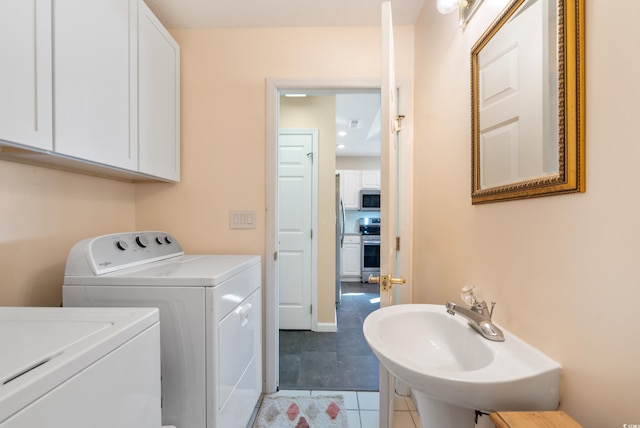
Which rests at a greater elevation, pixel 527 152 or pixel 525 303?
pixel 527 152

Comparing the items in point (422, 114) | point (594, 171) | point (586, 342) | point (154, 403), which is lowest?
point (154, 403)

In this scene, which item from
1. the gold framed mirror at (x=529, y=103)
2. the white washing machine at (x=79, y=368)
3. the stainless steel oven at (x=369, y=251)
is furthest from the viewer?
the stainless steel oven at (x=369, y=251)

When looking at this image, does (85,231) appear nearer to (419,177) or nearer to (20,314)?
(20,314)

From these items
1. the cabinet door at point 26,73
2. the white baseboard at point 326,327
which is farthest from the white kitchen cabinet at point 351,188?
the cabinet door at point 26,73

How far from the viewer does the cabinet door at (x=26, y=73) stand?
0.77 meters

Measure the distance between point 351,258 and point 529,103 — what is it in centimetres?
419

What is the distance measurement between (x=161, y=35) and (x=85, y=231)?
121 centimetres

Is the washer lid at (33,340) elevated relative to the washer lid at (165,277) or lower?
lower

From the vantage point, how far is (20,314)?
740 mm

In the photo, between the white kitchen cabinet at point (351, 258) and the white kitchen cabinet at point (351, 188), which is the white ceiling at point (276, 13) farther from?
the white kitchen cabinet at point (351, 258)

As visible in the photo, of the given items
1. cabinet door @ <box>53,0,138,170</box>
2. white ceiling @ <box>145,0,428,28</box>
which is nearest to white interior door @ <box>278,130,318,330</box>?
white ceiling @ <box>145,0,428,28</box>

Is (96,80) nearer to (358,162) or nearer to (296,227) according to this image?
(296,227)

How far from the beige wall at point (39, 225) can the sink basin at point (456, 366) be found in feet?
4.72

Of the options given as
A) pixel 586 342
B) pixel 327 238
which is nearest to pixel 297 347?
pixel 327 238
